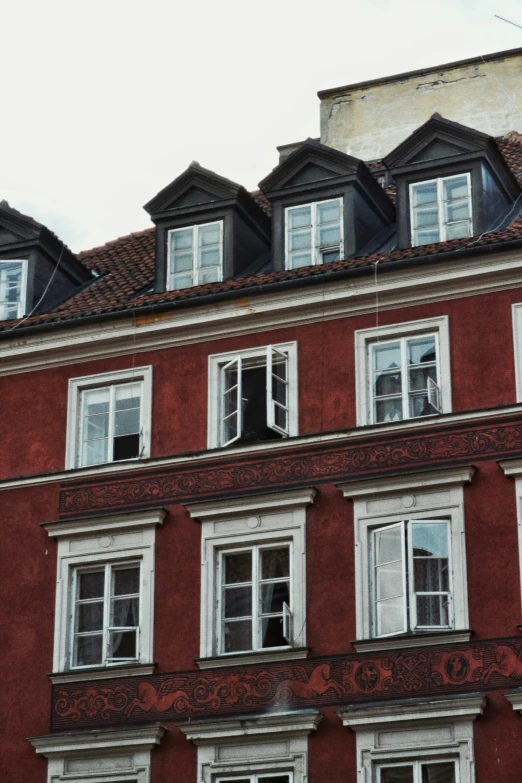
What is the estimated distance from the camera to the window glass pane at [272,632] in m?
24.2

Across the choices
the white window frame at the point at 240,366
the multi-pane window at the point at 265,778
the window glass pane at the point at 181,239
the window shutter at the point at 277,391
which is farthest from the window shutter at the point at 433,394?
the multi-pane window at the point at 265,778

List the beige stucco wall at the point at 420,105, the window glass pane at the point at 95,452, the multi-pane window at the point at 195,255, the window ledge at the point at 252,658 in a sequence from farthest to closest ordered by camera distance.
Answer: the beige stucco wall at the point at 420,105 → the multi-pane window at the point at 195,255 → the window glass pane at the point at 95,452 → the window ledge at the point at 252,658

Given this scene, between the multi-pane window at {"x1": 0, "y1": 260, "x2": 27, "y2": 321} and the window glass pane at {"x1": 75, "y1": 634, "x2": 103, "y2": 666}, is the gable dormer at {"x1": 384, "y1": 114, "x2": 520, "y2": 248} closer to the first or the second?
the multi-pane window at {"x1": 0, "y1": 260, "x2": 27, "y2": 321}

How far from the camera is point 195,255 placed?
28266 mm

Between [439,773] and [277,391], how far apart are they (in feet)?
21.1

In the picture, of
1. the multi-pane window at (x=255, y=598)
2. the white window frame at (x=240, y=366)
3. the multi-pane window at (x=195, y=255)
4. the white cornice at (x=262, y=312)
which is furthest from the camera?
the multi-pane window at (x=195, y=255)

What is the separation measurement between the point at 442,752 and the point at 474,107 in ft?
47.5

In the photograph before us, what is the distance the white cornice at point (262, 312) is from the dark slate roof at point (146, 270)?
0.23 metres

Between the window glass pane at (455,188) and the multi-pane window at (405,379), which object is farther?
the window glass pane at (455,188)

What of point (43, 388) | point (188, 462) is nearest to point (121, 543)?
point (188, 462)

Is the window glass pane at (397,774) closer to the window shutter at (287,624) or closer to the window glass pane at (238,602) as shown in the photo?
the window shutter at (287,624)

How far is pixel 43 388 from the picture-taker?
27562 mm

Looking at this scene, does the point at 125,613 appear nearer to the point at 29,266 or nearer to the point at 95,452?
the point at 95,452

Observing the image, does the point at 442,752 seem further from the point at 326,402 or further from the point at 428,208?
the point at 428,208
